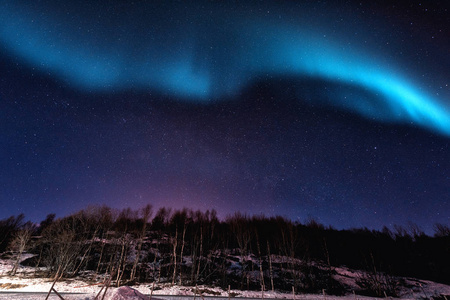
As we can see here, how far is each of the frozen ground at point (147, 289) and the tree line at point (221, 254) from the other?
95.5 inches

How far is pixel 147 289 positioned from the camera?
34812mm

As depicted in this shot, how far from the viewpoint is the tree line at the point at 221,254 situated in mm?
43000

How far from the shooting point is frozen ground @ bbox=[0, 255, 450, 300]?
1025 inches

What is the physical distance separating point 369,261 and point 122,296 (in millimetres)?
61445

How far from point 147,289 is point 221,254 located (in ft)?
83.6

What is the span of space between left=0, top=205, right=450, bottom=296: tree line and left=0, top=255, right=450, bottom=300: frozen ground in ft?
7.96

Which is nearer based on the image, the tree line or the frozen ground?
the frozen ground

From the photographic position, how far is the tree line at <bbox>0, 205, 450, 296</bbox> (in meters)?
43.0

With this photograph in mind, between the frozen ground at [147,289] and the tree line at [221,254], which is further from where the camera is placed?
the tree line at [221,254]

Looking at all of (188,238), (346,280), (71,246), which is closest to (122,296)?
(71,246)

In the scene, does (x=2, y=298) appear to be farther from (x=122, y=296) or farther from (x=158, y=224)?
(x=158, y=224)

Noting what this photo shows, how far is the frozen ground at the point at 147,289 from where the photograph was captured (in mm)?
26031

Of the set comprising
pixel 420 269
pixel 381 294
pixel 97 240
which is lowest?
pixel 381 294

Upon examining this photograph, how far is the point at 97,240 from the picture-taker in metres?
55.2
